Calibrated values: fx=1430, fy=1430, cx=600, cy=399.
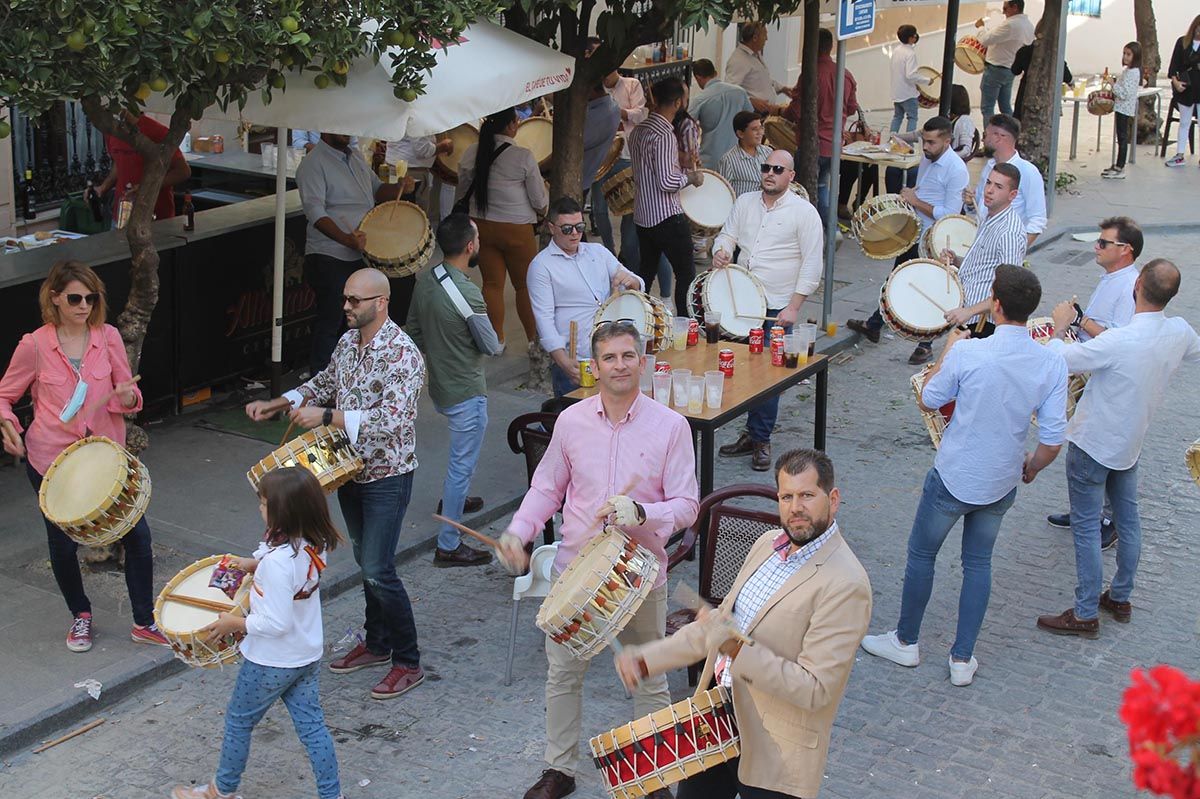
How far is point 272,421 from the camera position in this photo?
10.4m

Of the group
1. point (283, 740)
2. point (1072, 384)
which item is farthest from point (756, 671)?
point (1072, 384)

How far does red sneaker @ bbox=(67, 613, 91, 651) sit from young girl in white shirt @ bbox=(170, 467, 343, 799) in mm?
1561

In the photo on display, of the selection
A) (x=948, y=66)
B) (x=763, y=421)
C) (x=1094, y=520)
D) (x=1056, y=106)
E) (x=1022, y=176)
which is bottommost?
(x=763, y=421)

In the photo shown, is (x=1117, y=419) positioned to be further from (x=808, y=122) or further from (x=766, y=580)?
(x=808, y=122)

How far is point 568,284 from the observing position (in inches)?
Result: 337

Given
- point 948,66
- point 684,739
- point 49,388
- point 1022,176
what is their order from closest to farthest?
point 684,739
point 49,388
point 1022,176
point 948,66

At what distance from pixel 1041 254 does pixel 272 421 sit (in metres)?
9.87

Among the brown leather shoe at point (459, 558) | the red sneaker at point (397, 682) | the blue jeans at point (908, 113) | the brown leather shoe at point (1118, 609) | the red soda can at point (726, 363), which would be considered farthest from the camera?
the blue jeans at point (908, 113)

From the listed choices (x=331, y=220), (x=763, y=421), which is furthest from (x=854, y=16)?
(x=331, y=220)

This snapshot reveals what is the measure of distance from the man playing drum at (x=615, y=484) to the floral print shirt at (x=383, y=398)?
0.91 metres

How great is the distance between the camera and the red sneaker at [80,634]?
6.85 m

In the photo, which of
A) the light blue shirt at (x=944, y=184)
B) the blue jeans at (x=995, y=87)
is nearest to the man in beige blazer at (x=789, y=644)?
the light blue shirt at (x=944, y=184)

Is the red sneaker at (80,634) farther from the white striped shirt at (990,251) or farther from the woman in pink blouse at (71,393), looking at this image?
the white striped shirt at (990,251)

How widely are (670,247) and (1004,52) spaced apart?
40.5 ft
